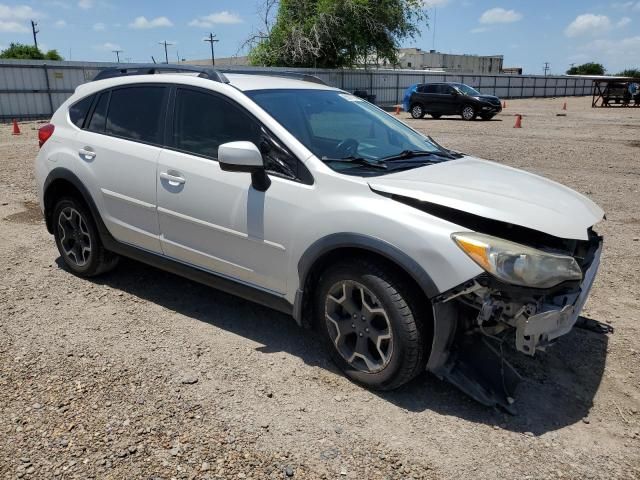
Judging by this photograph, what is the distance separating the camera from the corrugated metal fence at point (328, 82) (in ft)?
74.5

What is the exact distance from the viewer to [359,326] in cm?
320

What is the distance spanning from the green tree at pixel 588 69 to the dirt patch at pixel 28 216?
10357cm

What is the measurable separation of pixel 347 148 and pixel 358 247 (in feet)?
3.05

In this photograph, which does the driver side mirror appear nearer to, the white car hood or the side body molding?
the side body molding

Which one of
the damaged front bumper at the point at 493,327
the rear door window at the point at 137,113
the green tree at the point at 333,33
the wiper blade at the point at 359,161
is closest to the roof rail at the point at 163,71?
the rear door window at the point at 137,113

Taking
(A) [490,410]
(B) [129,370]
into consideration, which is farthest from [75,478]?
(A) [490,410]

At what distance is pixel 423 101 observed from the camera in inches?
1005

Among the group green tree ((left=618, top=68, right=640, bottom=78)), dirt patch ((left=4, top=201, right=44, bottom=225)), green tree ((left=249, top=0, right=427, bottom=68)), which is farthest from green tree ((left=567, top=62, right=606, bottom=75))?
dirt patch ((left=4, top=201, right=44, bottom=225))

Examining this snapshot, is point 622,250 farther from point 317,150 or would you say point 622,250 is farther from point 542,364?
point 317,150

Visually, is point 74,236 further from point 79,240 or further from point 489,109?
point 489,109

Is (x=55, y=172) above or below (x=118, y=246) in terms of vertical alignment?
above

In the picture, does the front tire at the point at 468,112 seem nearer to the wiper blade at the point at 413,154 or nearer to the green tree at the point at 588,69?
the wiper blade at the point at 413,154

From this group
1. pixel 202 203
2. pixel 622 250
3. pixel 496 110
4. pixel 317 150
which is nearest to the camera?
pixel 317 150

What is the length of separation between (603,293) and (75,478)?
13.7 ft
